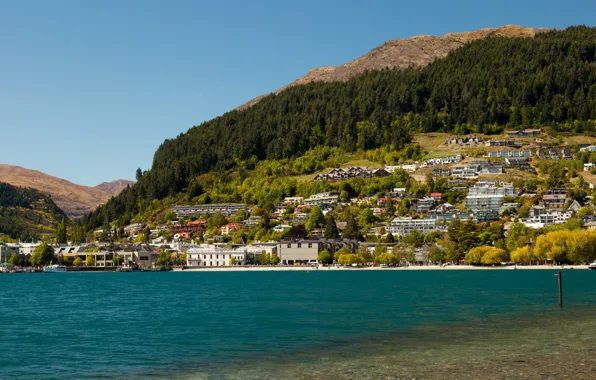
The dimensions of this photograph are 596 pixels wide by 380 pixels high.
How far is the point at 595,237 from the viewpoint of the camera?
138750 millimetres

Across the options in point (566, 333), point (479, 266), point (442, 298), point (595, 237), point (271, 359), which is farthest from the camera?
point (479, 266)

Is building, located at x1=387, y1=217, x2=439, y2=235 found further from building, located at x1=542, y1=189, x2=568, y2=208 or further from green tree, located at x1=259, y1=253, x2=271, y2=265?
green tree, located at x1=259, y1=253, x2=271, y2=265

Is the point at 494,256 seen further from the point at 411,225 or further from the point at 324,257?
the point at 324,257

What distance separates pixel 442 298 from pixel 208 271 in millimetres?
133681

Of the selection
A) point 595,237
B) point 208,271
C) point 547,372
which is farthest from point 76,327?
point 208,271

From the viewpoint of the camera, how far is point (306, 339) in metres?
40.1

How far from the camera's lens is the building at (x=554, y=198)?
188 m

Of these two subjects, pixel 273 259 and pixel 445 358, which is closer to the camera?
pixel 445 358

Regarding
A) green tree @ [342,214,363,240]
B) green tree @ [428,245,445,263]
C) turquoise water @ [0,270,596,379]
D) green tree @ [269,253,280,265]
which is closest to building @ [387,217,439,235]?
green tree @ [342,214,363,240]

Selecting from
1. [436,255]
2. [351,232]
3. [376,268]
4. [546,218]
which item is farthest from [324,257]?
[546,218]

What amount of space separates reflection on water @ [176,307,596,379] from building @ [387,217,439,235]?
490 ft

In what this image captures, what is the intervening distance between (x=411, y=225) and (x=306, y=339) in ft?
514

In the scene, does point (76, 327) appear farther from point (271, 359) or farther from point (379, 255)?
point (379, 255)

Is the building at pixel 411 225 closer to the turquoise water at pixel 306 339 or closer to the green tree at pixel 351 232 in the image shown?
the green tree at pixel 351 232
